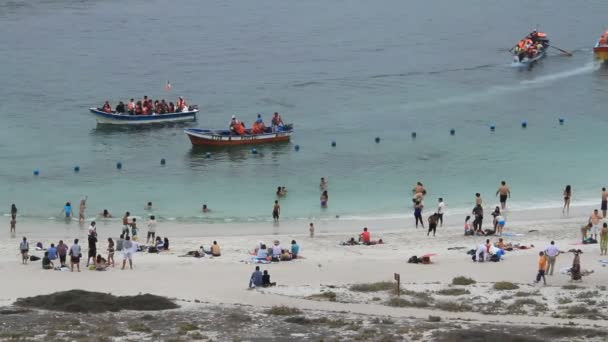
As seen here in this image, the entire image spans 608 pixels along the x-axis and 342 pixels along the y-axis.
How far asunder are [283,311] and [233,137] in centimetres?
3451

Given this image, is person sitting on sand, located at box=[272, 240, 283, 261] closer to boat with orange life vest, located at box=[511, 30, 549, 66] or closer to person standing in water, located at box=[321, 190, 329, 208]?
person standing in water, located at box=[321, 190, 329, 208]

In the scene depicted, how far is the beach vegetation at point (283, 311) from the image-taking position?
115 feet

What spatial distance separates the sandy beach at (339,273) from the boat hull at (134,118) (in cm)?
2373

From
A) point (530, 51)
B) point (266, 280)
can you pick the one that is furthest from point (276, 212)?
point (530, 51)

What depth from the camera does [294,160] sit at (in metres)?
66.5

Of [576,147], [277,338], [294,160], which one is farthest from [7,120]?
[277,338]

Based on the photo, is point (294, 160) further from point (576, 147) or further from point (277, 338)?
point (277, 338)

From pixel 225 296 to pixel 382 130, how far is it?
37020mm

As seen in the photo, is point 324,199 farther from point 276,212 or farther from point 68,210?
point 68,210

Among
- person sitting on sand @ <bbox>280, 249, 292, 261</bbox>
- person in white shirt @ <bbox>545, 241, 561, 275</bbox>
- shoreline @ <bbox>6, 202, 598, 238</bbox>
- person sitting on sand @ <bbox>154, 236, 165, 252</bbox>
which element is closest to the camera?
person in white shirt @ <bbox>545, 241, 561, 275</bbox>

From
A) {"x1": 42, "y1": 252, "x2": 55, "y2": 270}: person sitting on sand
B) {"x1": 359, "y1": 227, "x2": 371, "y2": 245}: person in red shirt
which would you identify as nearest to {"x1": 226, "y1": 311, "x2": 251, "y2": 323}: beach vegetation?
{"x1": 42, "y1": 252, "x2": 55, "y2": 270}: person sitting on sand

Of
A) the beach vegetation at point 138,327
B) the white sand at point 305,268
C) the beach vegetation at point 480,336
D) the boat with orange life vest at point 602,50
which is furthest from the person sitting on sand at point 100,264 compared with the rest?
the boat with orange life vest at point 602,50

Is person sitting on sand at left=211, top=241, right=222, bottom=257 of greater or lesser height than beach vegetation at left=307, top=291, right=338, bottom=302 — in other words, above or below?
above

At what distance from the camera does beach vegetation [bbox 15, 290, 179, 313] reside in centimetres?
3562
